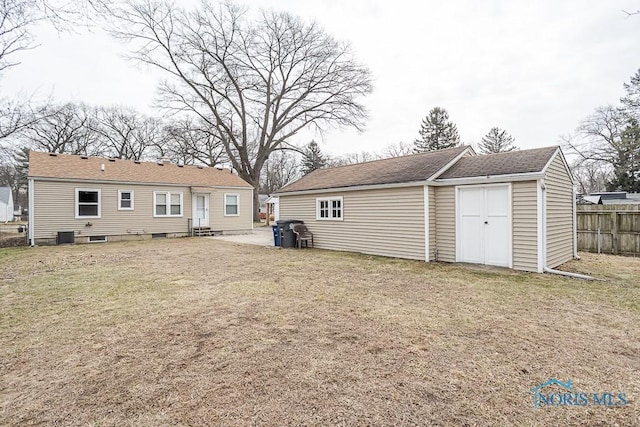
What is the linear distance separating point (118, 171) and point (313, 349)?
15.4 m

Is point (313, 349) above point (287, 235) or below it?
below

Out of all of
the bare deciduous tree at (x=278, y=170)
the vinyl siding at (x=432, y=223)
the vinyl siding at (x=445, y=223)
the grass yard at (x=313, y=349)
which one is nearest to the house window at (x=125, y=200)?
the grass yard at (x=313, y=349)

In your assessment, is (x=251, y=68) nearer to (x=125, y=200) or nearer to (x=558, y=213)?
(x=125, y=200)

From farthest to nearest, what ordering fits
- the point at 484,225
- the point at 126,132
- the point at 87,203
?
the point at 126,132 → the point at 87,203 → the point at 484,225

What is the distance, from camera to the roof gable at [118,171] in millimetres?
13477

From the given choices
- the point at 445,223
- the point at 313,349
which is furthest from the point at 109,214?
the point at 313,349

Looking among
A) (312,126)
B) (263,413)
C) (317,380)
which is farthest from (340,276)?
(312,126)

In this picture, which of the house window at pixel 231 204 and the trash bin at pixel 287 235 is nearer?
the trash bin at pixel 287 235

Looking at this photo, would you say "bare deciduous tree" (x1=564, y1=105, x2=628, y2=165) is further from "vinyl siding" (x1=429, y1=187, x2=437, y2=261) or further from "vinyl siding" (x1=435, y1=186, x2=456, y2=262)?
"vinyl siding" (x1=429, y1=187, x2=437, y2=261)

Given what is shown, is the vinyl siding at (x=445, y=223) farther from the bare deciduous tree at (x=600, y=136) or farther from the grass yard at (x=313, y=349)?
the bare deciduous tree at (x=600, y=136)

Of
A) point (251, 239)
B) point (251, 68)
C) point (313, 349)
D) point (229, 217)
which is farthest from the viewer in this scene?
point (251, 68)

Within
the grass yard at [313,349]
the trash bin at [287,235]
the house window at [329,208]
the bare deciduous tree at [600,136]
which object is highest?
the bare deciduous tree at [600,136]

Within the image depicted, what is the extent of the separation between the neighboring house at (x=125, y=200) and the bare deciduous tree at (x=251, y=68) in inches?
360

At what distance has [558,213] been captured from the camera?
8.44 meters
